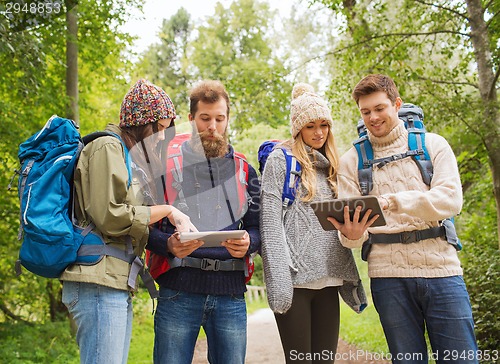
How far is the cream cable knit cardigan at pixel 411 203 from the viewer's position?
296 cm

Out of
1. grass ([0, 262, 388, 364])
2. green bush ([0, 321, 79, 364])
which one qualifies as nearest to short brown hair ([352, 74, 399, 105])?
grass ([0, 262, 388, 364])

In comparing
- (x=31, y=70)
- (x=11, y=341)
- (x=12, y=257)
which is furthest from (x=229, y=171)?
(x=11, y=341)

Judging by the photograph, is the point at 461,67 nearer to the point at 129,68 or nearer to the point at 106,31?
the point at 106,31

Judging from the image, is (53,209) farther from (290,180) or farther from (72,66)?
(72,66)

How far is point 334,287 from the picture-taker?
3287 mm

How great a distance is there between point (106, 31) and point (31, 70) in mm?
3467

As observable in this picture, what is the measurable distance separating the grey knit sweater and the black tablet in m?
0.33

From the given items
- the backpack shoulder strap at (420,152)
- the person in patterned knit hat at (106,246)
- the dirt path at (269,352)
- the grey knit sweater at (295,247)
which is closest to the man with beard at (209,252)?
the grey knit sweater at (295,247)

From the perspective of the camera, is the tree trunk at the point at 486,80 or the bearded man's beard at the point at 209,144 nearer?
the bearded man's beard at the point at 209,144

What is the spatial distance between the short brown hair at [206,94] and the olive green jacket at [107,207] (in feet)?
2.57

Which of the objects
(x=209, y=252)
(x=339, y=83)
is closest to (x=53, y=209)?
(x=209, y=252)

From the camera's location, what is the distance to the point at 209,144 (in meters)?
3.31

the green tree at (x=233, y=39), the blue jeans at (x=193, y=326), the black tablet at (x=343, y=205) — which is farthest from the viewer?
the green tree at (x=233, y=39)

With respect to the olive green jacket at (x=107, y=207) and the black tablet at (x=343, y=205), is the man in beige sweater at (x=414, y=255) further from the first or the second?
the olive green jacket at (x=107, y=207)
